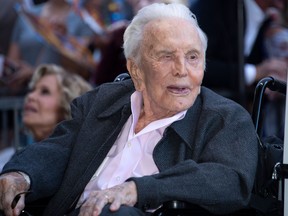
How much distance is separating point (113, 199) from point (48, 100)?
2.46 meters

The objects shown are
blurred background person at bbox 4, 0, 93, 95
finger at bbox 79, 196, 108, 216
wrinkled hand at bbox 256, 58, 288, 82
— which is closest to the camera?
finger at bbox 79, 196, 108, 216

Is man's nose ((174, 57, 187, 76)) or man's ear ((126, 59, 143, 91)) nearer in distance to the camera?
man's nose ((174, 57, 187, 76))

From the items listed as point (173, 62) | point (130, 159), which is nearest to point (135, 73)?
point (173, 62)

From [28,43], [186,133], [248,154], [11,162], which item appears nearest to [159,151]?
[186,133]

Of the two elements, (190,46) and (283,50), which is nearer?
(190,46)

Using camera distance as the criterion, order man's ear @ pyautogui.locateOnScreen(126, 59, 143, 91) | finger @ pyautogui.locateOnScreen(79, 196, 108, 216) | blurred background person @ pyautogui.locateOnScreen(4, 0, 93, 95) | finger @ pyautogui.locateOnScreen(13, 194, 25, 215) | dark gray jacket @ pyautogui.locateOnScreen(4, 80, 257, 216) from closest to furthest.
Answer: finger @ pyautogui.locateOnScreen(79, 196, 108, 216) → dark gray jacket @ pyautogui.locateOnScreen(4, 80, 257, 216) → finger @ pyautogui.locateOnScreen(13, 194, 25, 215) → man's ear @ pyautogui.locateOnScreen(126, 59, 143, 91) → blurred background person @ pyautogui.locateOnScreen(4, 0, 93, 95)

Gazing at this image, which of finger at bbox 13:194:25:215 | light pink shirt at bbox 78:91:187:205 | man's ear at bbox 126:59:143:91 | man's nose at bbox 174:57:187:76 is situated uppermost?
man's nose at bbox 174:57:187:76

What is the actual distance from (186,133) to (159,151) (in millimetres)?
140

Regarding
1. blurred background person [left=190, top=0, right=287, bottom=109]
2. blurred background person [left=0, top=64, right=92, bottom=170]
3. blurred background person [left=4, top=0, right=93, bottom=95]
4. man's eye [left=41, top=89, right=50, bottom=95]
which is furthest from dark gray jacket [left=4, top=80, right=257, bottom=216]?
blurred background person [left=4, top=0, right=93, bottom=95]

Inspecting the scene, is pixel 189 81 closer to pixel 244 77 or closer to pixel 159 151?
pixel 159 151

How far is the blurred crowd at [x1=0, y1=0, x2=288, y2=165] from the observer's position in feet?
21.2

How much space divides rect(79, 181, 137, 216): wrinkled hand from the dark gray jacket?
0.03 metres

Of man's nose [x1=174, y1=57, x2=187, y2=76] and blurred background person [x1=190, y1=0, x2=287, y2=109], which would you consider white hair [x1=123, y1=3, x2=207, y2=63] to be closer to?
man's nose [x1=174, y1=57, x2=187, y2=76]

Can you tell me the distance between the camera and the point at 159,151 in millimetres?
3514
